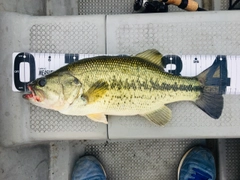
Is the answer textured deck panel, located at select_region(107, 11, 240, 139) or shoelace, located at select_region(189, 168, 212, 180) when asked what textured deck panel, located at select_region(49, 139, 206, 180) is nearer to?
shoelace, located at select_region(189, 168, 212, 180)

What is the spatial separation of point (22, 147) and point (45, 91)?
65 centimetres

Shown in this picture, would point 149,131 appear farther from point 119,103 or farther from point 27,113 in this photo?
point 27,113

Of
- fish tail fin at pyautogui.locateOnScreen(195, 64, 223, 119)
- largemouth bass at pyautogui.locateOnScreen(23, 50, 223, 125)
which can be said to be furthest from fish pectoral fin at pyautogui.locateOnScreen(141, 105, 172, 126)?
fish tail fin at pyautogui.locateOnScreen(195, 64, 223, 119)

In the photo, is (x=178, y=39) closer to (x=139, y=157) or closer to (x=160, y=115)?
(x=160, y=115)

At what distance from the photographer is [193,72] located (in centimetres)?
167

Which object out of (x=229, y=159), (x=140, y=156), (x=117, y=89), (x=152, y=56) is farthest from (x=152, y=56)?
(x=229, y=159)

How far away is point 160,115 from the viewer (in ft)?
5.33

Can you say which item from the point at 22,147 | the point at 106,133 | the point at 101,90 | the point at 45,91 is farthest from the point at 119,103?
the point at 22,147

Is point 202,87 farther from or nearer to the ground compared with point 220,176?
farther from the ground

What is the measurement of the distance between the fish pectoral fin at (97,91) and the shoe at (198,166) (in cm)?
104

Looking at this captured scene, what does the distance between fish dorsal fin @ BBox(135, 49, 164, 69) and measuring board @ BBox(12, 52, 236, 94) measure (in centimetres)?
9

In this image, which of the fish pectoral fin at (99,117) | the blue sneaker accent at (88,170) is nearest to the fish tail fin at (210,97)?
the fish pectoral fin at (99,117)

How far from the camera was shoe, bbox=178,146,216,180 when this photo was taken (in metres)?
2.10

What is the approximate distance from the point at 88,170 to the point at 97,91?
34.6 inches
